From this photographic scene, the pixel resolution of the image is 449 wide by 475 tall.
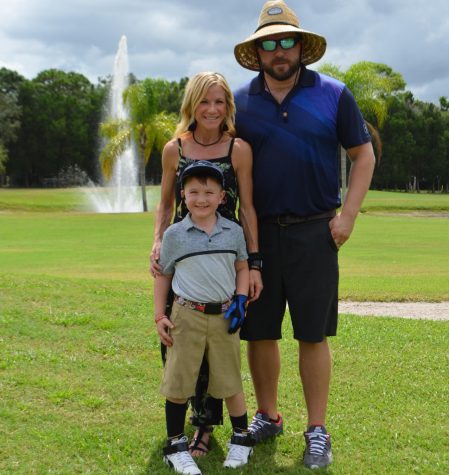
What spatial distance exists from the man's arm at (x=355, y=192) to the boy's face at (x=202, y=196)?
2.44 ft

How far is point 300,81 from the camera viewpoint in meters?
3.90

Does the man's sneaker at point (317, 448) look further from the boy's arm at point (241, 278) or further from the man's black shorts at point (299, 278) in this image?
the boy's arm at point (241, 278)

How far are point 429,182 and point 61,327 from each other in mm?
73724

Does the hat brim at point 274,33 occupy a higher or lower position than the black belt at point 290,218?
higher

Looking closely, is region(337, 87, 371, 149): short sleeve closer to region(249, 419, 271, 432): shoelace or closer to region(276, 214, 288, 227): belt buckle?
region(276, 214, 288, 227): belt buckle

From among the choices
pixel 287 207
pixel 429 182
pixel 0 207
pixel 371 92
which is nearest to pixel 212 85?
pixel 287 207

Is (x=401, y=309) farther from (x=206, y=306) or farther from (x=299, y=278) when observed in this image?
(x=206, y=306)

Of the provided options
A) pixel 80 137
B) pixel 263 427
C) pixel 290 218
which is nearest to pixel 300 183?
pixel 290 218

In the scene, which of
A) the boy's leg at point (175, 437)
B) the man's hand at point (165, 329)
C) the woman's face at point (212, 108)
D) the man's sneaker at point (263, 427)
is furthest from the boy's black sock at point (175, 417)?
the woman's face at point (212, 108)

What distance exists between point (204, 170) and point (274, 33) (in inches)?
36.7

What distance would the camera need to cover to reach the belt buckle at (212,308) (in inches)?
143

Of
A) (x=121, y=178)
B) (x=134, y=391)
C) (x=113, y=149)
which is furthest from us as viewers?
(x=121, y=178)

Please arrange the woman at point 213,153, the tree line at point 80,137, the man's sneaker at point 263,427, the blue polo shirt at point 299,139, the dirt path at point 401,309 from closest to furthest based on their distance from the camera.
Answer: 1. the woman at point 213,153
2. the blue polo shirt at point 299,139
3. the man's sneaker at point 263,427
4. the dirt path at point 401,309
5. the tree line at point 80,137

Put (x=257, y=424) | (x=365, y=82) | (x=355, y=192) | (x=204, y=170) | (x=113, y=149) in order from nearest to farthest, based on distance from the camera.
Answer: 1. (x=204, y=170)
2. (x=355, y=192)
3. (x=257, y=424)
4. (x=365, y=82)
5. (x=113, y=149)
